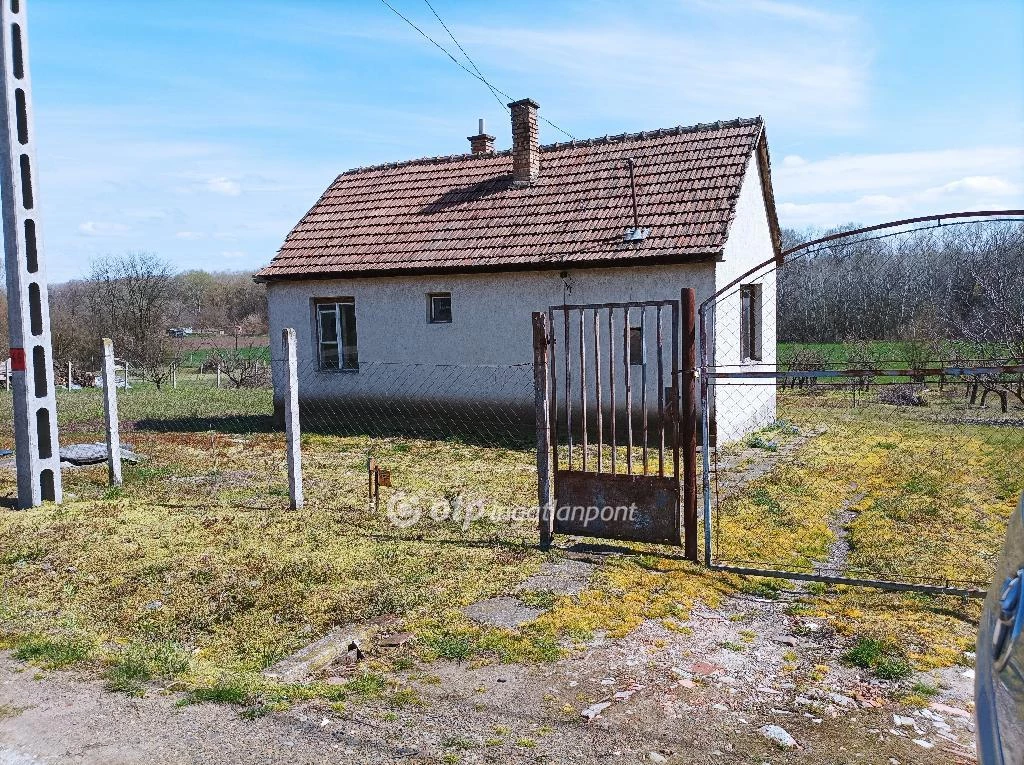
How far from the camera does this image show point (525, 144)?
1592cm

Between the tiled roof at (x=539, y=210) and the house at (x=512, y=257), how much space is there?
35 mm

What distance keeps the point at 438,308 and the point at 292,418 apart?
718 centimetres

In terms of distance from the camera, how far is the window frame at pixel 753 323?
46.7 feet

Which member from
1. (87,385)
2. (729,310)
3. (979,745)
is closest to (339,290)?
(729,310)

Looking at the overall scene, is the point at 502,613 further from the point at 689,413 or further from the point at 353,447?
the point at 353,447

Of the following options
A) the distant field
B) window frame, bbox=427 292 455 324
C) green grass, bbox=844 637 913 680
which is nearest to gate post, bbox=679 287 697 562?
green grass, bbox=844 637 913 680

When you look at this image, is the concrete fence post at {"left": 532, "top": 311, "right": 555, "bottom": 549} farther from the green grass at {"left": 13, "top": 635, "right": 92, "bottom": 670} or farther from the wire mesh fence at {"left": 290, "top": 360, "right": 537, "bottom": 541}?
the green grass at {"left": 13, "top": 635, "right": 92, "bottom": 670}

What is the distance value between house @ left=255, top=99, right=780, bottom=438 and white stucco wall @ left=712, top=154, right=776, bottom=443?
0.19 feet

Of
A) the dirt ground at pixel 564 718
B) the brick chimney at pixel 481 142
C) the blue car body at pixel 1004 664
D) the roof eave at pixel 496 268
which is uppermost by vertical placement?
the brick chimney at pixel 481 142

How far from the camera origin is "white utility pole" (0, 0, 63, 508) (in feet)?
27.7

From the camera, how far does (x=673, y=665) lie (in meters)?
4.51

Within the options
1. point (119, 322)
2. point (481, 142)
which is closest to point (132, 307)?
point (119, 322)

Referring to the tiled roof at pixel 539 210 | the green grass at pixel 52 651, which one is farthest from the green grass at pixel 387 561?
the tiled roof at pixel 539 210

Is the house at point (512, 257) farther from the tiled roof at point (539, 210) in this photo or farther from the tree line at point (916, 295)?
the tree line at point (916, 295)
